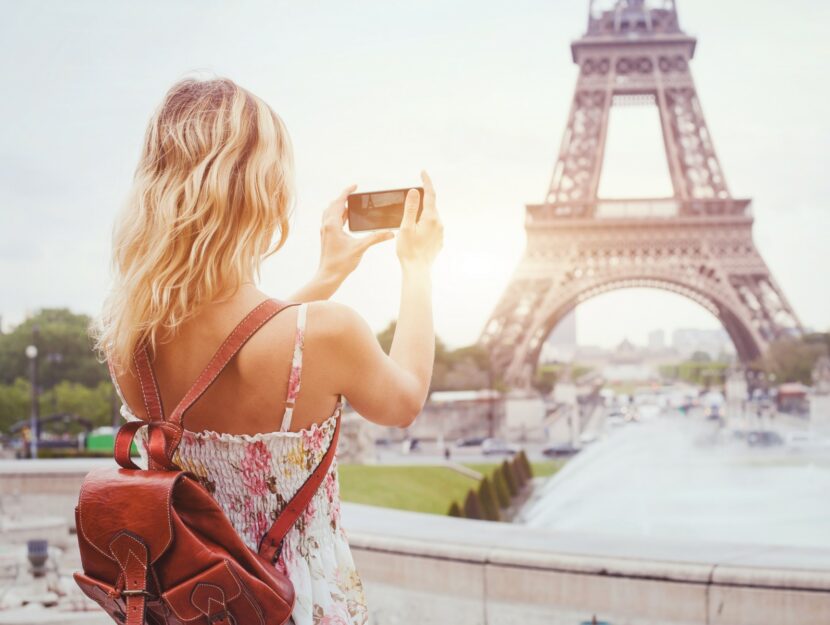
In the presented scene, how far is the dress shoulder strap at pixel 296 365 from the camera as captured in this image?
1.77 metres

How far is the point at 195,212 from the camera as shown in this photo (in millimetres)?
1759

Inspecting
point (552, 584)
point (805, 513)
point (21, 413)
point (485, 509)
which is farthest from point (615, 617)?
point (21, 413)

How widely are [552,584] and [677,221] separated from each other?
42.3 metres

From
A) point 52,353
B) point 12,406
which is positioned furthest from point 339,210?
point 52,353

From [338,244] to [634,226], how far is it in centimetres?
4391

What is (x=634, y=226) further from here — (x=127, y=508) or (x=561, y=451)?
(x=127, y=508)

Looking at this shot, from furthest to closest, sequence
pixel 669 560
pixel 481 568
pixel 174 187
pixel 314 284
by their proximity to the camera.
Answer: pixel 481 568, pixel 669 560, pixel 314 284, pixel 174 187

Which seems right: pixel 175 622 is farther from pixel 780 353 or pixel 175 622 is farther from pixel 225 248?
pixel 780 353

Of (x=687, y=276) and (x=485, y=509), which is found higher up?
(x=687, y=276)

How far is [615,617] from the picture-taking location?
3.83 m

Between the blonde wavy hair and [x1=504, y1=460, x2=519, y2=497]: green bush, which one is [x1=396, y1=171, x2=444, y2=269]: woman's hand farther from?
[x1=504, y1=460, x2=519, y2=497]: green bush

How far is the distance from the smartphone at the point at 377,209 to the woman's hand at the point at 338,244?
6 centimetres

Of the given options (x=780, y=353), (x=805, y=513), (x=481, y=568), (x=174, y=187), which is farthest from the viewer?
(x=780, y=353)

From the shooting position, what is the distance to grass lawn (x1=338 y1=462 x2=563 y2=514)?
14.3m
